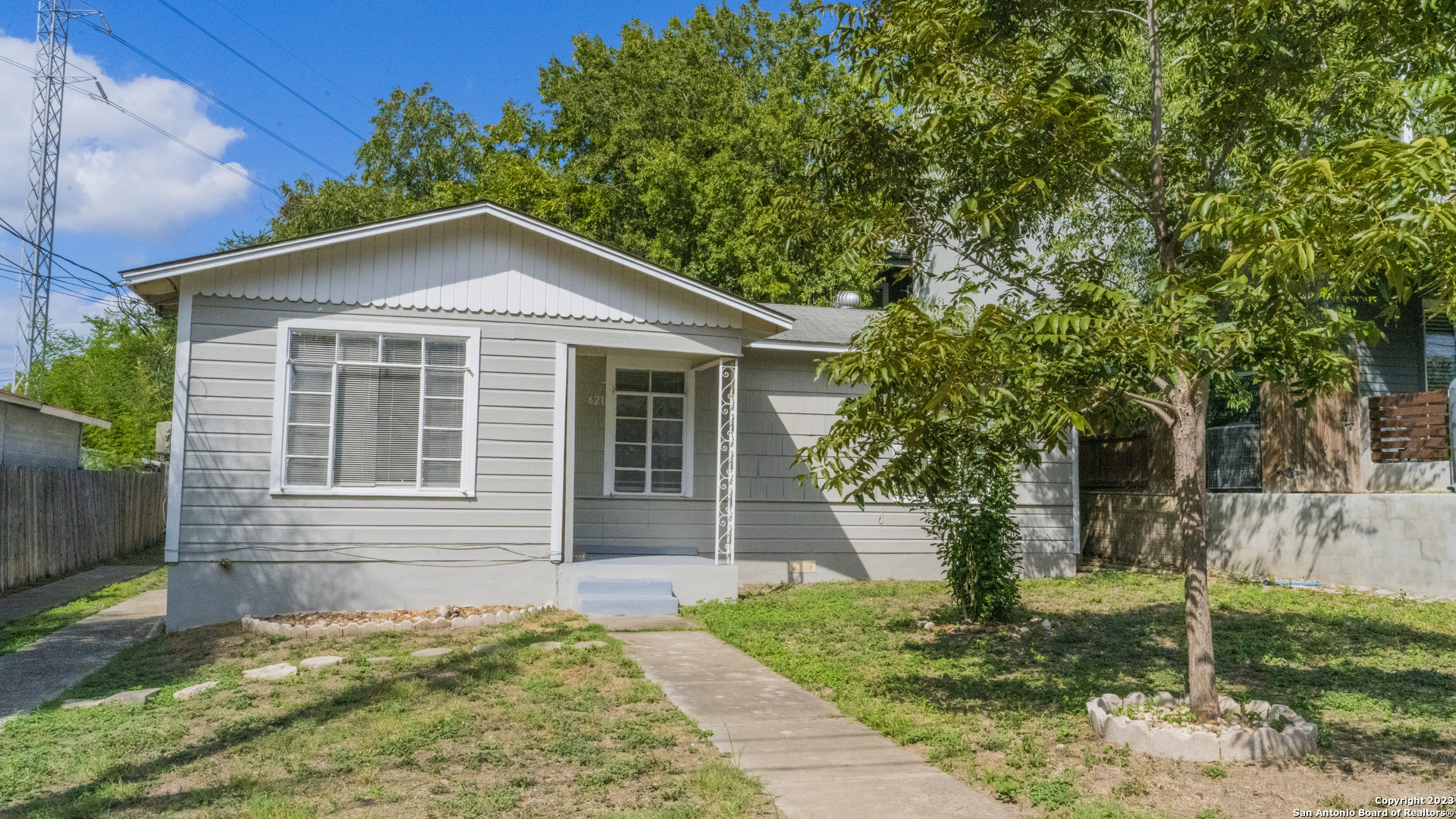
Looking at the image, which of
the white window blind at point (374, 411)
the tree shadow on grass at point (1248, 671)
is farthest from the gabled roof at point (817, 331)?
the tree shadow on grass at point (1248, 671)

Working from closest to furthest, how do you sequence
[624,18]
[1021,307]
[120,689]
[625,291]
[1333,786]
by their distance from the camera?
[1333,786]
[1021,307]
[120,689]
[625,291]
[624,18]

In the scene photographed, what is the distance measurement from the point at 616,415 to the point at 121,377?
Result: 2564cm

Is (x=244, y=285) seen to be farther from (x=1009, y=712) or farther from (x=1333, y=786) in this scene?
(x=1333, y=786)

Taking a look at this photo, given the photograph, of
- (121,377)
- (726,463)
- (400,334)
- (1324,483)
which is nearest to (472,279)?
(400,334)

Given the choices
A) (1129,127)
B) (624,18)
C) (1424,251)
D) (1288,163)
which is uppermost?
(624,18)

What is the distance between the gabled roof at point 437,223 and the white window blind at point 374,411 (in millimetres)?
893

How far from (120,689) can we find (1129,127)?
11326mm

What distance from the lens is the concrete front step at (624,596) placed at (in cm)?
1012

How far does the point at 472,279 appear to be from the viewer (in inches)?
412

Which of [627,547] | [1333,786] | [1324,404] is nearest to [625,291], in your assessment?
[627,547]

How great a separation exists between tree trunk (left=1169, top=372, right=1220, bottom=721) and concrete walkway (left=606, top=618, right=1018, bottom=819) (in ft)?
4.93

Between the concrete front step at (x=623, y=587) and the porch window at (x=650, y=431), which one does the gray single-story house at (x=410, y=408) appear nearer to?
the concrete front step at (x=623, y=587)

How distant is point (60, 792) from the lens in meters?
4.66

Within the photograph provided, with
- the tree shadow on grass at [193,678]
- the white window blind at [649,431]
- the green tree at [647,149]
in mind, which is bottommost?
the tree shadow on grass at [193,678]
